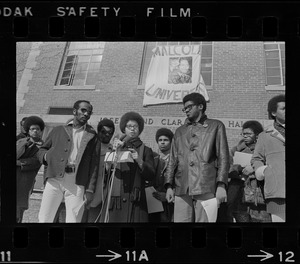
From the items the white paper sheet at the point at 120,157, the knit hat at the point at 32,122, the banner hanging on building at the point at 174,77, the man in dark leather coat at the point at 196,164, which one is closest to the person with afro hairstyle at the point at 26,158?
the knit hat at the point at 32,122

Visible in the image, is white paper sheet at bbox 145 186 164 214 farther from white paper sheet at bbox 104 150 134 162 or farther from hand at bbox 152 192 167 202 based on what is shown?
white paper sheet at bbox 104 150 134 162

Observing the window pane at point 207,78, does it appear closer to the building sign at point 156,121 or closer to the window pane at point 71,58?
the building sign at point 156,121

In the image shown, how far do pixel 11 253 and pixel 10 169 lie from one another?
0.95 m

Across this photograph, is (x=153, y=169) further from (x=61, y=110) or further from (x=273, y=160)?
(x=273, y=160)

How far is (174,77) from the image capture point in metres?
7.50

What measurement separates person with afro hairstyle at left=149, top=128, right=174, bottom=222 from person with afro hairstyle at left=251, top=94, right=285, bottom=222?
98cm

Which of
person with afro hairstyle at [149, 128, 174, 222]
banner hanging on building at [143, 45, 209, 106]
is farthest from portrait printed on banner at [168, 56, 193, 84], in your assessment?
person with afro hairstyle at [149, 128, 174, 222]

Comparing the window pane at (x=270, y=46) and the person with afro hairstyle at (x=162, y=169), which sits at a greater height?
the window pane at (x=270, y=46)

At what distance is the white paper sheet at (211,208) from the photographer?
7.46 m

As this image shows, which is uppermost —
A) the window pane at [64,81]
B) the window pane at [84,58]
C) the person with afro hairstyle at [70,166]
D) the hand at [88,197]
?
the window pane at [84,58]

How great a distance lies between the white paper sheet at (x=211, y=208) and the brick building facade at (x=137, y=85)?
0.69m

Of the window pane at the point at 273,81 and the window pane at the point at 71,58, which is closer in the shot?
the window pane at the point at 273,81

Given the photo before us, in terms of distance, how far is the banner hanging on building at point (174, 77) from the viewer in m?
7.47

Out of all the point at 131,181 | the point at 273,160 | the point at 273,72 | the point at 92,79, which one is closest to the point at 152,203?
the point at 131,181
